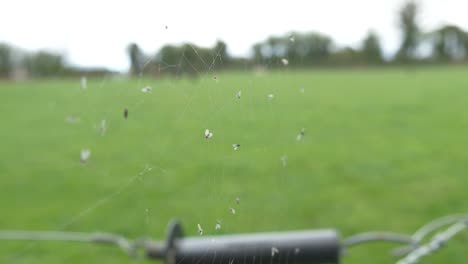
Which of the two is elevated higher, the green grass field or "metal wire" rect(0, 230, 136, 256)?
"metal wire" rect(0, 230, 136, 256)

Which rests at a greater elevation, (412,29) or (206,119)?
(412,29)

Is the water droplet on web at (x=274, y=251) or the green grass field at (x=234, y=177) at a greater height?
the water droplet on web at (x=274, y=251)

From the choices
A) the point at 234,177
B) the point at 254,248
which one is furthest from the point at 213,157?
the point at 234,177

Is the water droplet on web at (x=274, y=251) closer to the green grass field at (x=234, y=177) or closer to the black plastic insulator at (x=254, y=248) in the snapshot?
the black plastic insulator at (x=254, y=248)

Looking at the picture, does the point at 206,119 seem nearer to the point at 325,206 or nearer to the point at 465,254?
the point at 465,254

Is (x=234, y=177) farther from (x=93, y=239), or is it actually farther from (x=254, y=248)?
(x=254, y=248)

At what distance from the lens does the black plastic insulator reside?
0.77m

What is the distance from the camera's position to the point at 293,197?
13.1 feet

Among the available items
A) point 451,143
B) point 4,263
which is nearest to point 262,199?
point 4,263

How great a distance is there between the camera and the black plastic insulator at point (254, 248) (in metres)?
0.77

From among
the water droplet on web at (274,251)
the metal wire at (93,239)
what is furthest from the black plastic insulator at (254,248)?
the metal wire at (93,239)

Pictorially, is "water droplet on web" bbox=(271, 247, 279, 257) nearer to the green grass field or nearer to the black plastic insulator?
the black plastic insulator

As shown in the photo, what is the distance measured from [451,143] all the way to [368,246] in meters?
3.99

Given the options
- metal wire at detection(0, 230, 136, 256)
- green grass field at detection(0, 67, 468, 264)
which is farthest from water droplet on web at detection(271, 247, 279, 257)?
metal wire at detection(0, 230, 136, 256)
